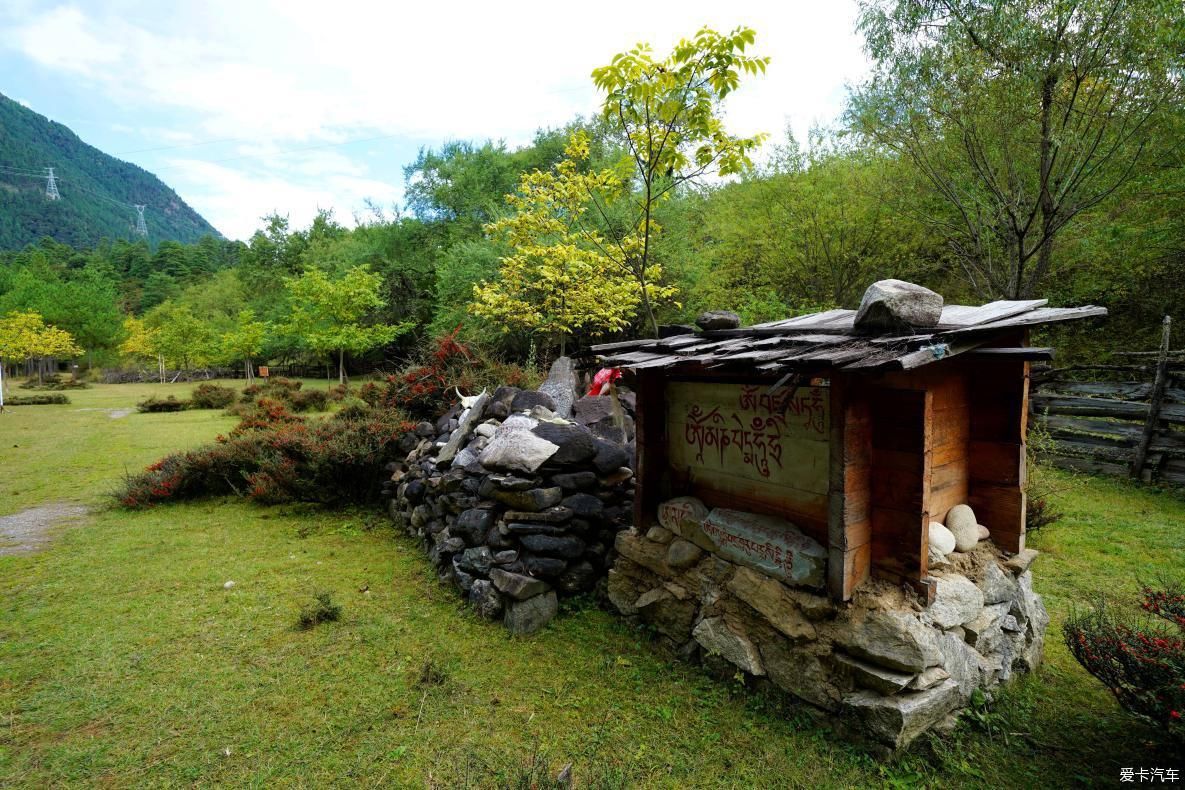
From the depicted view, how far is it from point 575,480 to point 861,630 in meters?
2.58

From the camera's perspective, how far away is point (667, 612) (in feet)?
13.2

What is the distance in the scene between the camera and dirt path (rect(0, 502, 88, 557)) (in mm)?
6371

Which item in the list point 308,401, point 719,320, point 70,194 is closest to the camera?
point 719,320

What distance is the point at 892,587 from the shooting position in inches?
123

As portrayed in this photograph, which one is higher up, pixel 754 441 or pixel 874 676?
pixel 754 441

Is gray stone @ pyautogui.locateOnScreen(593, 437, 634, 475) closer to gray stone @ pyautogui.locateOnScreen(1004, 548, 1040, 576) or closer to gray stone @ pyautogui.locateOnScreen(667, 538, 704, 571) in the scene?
gray stone @ pyautogui.locateOnScreen(667, 538, 704, 571)

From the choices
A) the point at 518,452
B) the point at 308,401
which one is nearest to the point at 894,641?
the point at 518,452

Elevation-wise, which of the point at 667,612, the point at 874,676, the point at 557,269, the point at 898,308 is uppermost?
the point at 557,269

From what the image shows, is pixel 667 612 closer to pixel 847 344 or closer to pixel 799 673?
pixel 799 673

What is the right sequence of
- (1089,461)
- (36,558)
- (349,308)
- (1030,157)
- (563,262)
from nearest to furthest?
1. (36,558)
2. (1089,461)
3. (1030,157)
4. (563,262)
5. (349,308)

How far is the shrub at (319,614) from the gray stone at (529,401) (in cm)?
277

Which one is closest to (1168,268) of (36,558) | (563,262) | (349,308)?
(563,262)

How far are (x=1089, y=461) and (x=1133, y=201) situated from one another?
5207mm

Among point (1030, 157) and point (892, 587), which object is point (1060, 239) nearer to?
point (1030, 157)
